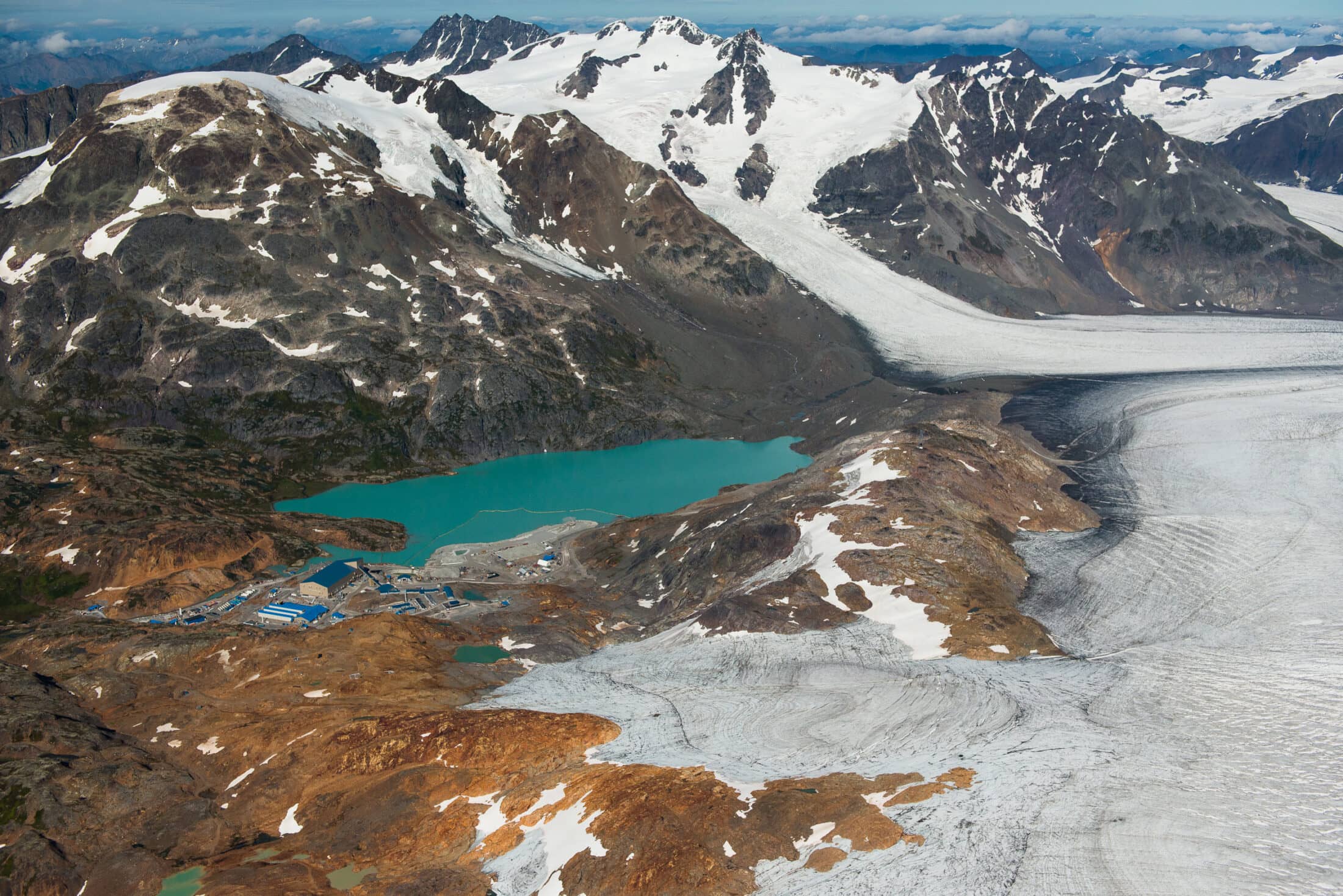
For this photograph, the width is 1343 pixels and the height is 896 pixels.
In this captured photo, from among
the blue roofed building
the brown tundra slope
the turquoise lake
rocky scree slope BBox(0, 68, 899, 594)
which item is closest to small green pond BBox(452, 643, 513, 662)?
the brown tundra slope

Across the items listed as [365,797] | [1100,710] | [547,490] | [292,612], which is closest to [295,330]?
[547,490]

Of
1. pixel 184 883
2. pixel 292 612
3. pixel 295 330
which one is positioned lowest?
pixel 292 612

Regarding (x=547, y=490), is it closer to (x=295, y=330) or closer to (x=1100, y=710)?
(x=295, y=330)

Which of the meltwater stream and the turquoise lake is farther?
the turquoise lake

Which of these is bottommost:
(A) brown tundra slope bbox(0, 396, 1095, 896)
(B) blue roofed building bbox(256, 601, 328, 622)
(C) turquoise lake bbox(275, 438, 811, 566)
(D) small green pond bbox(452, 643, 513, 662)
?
(C) turquoise lake bbox(275, 438, 811, 566)

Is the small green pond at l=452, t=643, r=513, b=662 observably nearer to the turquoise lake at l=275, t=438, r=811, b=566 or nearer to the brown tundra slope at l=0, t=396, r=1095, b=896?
the brown tundra slope at l=0, t=396, r=1095, b=896

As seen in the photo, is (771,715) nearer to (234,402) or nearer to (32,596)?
(32,596)

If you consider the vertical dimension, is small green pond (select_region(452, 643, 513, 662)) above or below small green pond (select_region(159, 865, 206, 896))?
below

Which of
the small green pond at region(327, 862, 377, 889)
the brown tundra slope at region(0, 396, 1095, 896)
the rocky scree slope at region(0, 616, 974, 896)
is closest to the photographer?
the rocky scree slope at region(0, 616, 974, 896)
